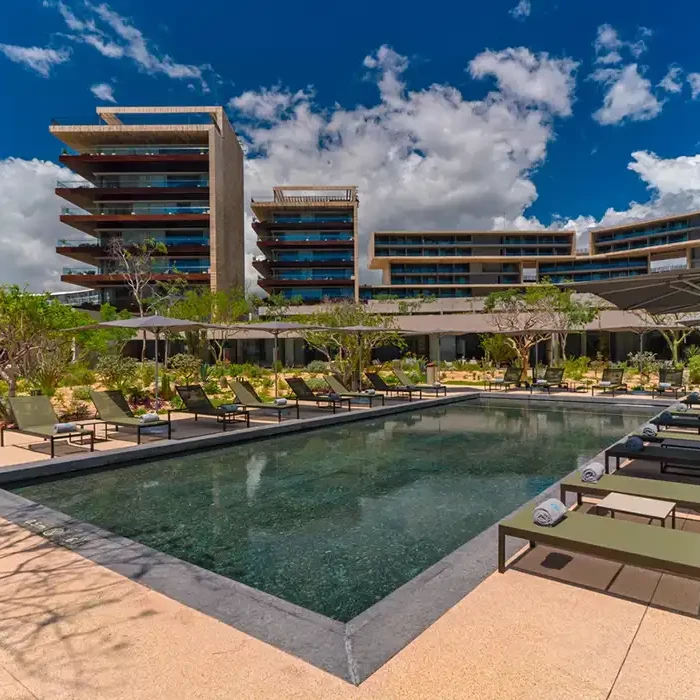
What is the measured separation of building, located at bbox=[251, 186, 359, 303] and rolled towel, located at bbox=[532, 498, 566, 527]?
54.1 m

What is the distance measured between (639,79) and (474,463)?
130ft

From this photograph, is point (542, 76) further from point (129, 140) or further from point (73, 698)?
point (129, 140)

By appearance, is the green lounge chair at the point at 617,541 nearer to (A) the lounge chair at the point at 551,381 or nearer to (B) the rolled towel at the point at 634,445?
(B) the rolled towel at the point at 634,445

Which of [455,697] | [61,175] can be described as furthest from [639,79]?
[61,175]

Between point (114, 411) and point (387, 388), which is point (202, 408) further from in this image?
point (387, 388)

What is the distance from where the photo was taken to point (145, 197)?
50.5 meters

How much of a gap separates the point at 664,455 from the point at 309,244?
57.8 metres

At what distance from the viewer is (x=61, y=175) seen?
49281 mm

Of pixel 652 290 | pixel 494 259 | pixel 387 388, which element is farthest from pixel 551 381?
pixel 494 259

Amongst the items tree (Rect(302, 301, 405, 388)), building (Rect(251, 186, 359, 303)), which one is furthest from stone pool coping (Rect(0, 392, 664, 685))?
building (Rect(251, 186, 359, 303))

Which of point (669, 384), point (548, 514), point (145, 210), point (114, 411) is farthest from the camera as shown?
point (145, 210)

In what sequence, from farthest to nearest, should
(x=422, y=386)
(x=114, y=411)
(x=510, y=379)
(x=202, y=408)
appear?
(x=510, y=379) → (x=422, y=386) → (x=202, y=408) → (x=114, y=411)

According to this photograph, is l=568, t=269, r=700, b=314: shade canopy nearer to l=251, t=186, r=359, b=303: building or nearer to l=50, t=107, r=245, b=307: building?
l=50, t=107, r=245, b=307: building

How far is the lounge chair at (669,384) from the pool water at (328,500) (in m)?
7.63
